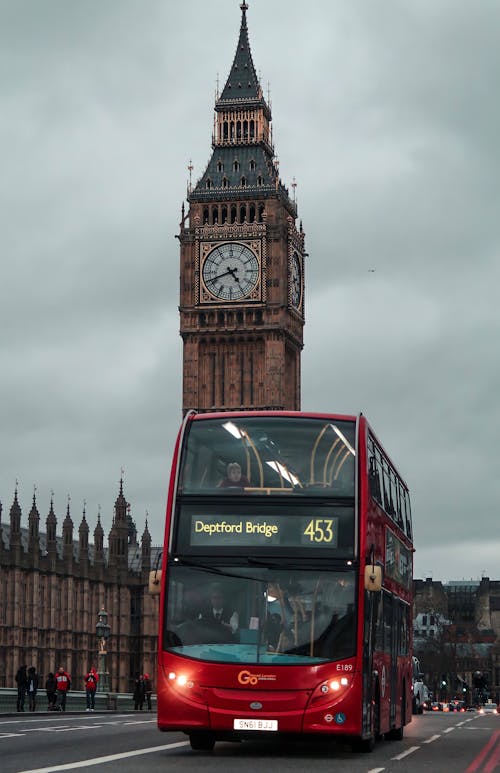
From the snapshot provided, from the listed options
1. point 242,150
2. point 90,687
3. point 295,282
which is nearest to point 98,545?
point 295,282

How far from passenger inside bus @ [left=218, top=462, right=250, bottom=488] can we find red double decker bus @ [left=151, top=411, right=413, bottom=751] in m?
0.02

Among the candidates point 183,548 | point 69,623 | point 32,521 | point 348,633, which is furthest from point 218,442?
point 69,623

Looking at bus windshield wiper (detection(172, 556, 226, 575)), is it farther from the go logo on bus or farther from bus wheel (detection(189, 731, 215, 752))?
bus wheel (detection(189, 731, 215, 752))

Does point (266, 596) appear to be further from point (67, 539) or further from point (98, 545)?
point (98, 545)

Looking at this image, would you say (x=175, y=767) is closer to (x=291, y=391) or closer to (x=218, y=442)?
(x=218, y=442)

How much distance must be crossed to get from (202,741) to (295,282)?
89900 mm

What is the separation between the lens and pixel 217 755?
70.8ft

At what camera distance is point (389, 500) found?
25.2 meters

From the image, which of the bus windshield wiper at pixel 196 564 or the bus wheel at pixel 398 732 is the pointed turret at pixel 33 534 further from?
the bus windshield wiper at pixel 196 564

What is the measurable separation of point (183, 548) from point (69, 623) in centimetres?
7180

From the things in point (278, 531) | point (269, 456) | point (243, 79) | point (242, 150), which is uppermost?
point (243, 79)

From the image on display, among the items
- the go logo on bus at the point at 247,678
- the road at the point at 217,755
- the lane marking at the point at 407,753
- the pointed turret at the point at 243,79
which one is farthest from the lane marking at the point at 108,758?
the pointed turret at the point at 243,79

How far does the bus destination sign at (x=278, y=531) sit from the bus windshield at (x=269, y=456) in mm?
371

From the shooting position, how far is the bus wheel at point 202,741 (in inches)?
872
